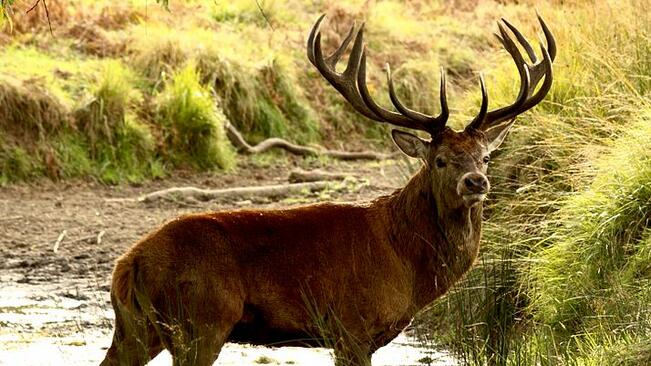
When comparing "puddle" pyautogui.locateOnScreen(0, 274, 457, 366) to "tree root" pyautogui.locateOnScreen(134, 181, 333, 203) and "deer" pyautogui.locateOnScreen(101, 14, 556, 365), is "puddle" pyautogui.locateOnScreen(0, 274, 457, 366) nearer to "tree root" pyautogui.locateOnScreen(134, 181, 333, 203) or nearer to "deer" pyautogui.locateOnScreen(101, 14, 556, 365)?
"deer" pyautogui.locateOnScreen(101, 14, 556, 365)

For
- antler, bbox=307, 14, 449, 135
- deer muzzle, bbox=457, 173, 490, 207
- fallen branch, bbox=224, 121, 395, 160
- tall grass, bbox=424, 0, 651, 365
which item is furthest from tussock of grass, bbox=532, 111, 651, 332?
fallen branch, bbox=224, 121, 395, 160

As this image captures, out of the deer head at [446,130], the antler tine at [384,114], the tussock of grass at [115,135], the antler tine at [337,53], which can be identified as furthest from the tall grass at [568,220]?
the tussock of grass at [115,135]

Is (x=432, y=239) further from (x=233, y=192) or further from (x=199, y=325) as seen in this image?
(x=233, y=192)

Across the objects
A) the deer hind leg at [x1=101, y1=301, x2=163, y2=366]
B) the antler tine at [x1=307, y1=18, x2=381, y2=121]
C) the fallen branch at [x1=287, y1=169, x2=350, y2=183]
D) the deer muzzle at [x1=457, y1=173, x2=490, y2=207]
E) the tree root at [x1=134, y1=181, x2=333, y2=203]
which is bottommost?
the fallen branch at [x1=287, y1=169, x2=350, y2=183]

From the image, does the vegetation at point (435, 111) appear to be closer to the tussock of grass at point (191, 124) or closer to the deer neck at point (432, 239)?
the tussock of grass at point (191, 124)

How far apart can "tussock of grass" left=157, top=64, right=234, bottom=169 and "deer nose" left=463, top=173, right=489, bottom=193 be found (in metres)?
8.61

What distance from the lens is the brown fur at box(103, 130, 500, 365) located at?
7242mm

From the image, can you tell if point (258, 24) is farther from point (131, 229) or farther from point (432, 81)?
point (131, 229)

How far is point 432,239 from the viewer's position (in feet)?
26.7

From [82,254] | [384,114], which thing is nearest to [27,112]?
[82,254]

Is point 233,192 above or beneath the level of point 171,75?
beneath

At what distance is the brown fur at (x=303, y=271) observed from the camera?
23.8ft

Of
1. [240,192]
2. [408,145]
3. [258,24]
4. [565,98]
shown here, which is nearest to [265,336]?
[408,145]

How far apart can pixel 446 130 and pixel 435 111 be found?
9.97 meters
